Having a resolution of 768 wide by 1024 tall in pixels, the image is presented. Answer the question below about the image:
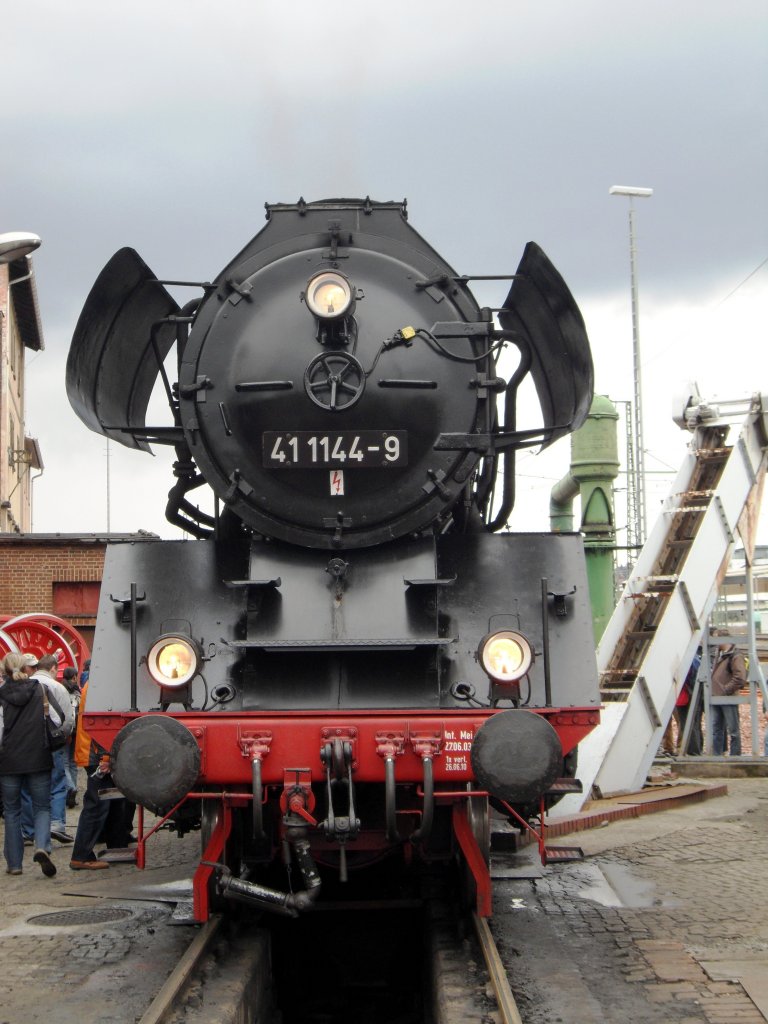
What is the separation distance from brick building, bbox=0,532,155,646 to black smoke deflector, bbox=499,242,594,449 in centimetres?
1208

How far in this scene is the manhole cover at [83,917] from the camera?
6.50 m

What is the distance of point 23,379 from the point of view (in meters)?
35.0

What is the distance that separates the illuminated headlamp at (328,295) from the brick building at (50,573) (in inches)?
493

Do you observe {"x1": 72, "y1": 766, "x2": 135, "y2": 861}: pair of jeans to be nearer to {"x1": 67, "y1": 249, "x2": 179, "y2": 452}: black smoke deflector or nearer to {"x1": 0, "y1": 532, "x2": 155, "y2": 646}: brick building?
{"x1": 67, "y1": 249, "x2": 179, "y2": 452}: black smoke deflector

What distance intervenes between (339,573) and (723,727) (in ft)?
28.4

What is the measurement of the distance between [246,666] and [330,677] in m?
0.37

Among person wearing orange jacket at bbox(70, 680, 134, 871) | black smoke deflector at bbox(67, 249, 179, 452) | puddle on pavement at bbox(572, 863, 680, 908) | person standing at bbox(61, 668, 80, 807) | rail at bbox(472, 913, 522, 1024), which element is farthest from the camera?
person standing at bbox(61, 668, 80, 807)

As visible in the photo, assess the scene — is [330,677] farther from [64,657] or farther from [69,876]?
[64,657]

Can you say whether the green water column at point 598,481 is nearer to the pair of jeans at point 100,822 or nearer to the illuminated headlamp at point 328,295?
the pair of jeans at point 100,822

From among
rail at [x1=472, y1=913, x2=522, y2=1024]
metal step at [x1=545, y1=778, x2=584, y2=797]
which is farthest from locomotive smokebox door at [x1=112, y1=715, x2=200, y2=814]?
metal step at [x1=545, y1=778, x2=584, y2=797]

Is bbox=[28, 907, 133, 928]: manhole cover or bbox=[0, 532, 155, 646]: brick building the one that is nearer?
bbox=[28, 907, 133, 928]: manhole cover

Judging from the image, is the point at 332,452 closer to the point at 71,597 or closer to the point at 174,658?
the point at 174,658

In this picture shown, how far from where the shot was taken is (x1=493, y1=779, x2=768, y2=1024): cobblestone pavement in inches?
191

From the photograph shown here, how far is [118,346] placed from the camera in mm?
6430
